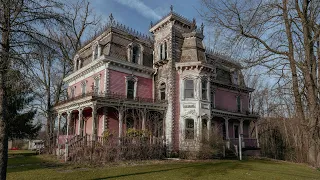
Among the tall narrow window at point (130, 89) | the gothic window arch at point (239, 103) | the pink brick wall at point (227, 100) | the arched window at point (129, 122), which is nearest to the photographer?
the arched window at point (129, 122)

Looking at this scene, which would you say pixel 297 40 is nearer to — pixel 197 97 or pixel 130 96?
pixel 197 97

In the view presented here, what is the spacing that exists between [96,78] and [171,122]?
732 cm

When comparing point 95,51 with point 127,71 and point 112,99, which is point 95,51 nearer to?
point 127,71

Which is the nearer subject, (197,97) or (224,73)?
(197,97)

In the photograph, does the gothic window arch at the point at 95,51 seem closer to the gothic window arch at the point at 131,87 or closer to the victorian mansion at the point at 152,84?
the victorian mansion at the point at 152,84

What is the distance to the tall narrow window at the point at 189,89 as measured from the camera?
850 inches

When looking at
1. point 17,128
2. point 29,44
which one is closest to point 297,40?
point 29,44

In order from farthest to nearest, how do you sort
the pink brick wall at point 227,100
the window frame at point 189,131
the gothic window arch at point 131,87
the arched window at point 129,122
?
the pink brick wall at point 227,100 → the gothic window arch at point 131,87 → the arched window at point 129,122 → the window frame at point 189,131

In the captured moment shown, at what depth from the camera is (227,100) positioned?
91.7 ft

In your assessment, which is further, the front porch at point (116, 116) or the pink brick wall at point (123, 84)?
the pink brick wall at point (123, 84)

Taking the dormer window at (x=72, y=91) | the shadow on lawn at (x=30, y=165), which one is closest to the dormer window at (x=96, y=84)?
the dormer window at (x=72, y=91)

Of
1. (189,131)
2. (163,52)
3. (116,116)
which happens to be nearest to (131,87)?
(116,116)

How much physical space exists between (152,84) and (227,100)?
9.59 metres

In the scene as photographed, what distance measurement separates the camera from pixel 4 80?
6.54m
